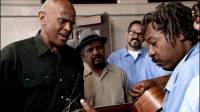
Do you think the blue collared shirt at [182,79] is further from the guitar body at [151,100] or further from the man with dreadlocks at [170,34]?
the guitar body at [151,100]

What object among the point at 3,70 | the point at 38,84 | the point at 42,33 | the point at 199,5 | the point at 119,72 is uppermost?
the point at 199,5

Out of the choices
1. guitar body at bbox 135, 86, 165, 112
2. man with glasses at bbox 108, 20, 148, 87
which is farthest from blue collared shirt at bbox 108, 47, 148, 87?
guitar body at bbox 135, 86, 165, 112

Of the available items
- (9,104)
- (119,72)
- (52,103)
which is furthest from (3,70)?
(119,72)

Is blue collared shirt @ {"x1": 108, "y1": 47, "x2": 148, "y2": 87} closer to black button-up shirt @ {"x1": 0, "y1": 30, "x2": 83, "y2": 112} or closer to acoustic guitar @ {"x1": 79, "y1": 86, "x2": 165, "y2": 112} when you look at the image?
acoustic guitar @ {"x1": 79, "y1": 86, "x2": 165, "y2": 112}

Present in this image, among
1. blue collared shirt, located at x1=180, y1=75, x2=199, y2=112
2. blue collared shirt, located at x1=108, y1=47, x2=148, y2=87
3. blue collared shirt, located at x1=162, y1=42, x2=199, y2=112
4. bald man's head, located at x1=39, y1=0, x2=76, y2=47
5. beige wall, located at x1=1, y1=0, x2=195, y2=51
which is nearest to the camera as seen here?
blue collared shirt, located at x1=180, y1=75, x2=199, y2=112

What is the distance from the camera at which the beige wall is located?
11.9 feet

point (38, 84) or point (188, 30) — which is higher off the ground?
point (188, 30)

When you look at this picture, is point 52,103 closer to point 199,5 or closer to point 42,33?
point 42,33

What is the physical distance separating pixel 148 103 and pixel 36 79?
669mm

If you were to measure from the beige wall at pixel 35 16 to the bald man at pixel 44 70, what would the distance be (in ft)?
6.90

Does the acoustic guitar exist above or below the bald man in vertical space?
below

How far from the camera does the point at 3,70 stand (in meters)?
1.43

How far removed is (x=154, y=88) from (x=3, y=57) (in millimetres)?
893

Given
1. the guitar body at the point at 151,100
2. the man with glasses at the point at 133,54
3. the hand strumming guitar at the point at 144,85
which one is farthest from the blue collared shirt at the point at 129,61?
the guitar body at the point at 151,100
